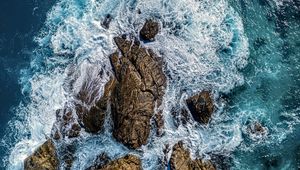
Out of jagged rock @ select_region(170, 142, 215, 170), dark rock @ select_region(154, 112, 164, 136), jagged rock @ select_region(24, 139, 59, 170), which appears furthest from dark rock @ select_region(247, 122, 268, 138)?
jagged rock @ select_region(24, 139, 59, 170)

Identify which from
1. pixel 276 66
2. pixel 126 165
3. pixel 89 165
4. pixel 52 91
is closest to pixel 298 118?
pixel 276 66

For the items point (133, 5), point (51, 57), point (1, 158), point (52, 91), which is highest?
point (133, 5)

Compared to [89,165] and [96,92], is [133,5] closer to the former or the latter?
[96,92]

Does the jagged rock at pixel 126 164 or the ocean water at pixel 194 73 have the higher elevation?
the ocean water at pixel 194 73

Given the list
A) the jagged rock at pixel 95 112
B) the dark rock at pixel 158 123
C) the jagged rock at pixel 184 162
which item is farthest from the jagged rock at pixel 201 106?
the jagged rock at pixel 95 112

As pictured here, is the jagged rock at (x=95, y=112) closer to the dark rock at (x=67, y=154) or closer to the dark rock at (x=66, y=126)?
the dark rock at (x=66, y=126)

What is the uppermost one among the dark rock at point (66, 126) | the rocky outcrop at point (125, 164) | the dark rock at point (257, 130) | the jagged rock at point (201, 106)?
the jagged rock at point (201, 106)

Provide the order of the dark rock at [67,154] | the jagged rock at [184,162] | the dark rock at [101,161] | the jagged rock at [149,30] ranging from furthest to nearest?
the jagged rock at [149,30], the dark rock at [67,154], the dark rock at [101,161], the jagged rock at [184,162]

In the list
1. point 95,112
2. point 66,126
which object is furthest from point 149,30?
point 66,126

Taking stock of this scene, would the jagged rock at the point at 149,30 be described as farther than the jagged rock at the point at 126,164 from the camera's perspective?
Yes
